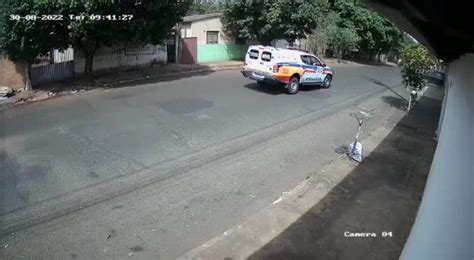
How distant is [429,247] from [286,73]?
1327cm

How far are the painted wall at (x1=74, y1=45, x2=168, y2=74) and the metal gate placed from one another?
1814mm

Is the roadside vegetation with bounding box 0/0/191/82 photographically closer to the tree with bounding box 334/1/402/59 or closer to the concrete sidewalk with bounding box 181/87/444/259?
the concrete sidewalk with bounding box 181/87/444/259

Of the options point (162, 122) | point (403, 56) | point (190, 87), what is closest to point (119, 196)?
point (162, 122)

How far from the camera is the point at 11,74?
49.1ft

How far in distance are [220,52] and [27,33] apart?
1592cm

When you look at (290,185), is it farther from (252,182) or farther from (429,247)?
(429,247)

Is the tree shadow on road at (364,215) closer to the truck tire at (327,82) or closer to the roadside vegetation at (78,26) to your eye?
the truck tire at (327,82)

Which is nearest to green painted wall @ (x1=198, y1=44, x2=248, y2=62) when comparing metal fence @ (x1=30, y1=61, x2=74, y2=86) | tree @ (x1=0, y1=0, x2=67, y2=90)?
metal fence @ (x1=30, y1=61, x2=74, y2=86)

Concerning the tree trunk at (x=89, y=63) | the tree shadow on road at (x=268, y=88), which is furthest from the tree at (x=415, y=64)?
the tree trunk at (x=89, y=63)

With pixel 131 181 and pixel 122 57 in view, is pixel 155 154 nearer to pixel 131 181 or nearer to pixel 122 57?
pixel 131 181

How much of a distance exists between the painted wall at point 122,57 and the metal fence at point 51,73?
431 mm

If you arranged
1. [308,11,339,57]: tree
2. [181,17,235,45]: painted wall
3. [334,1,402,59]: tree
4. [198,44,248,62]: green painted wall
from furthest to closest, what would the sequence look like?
[334,1,402,59]: tree, [308,11,339,57]: tree, [198,44,248,62]: green painted wall, [181,17,235,45]: painted wall

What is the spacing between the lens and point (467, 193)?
13.7 feet

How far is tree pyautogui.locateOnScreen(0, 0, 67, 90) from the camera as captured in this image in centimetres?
1304
